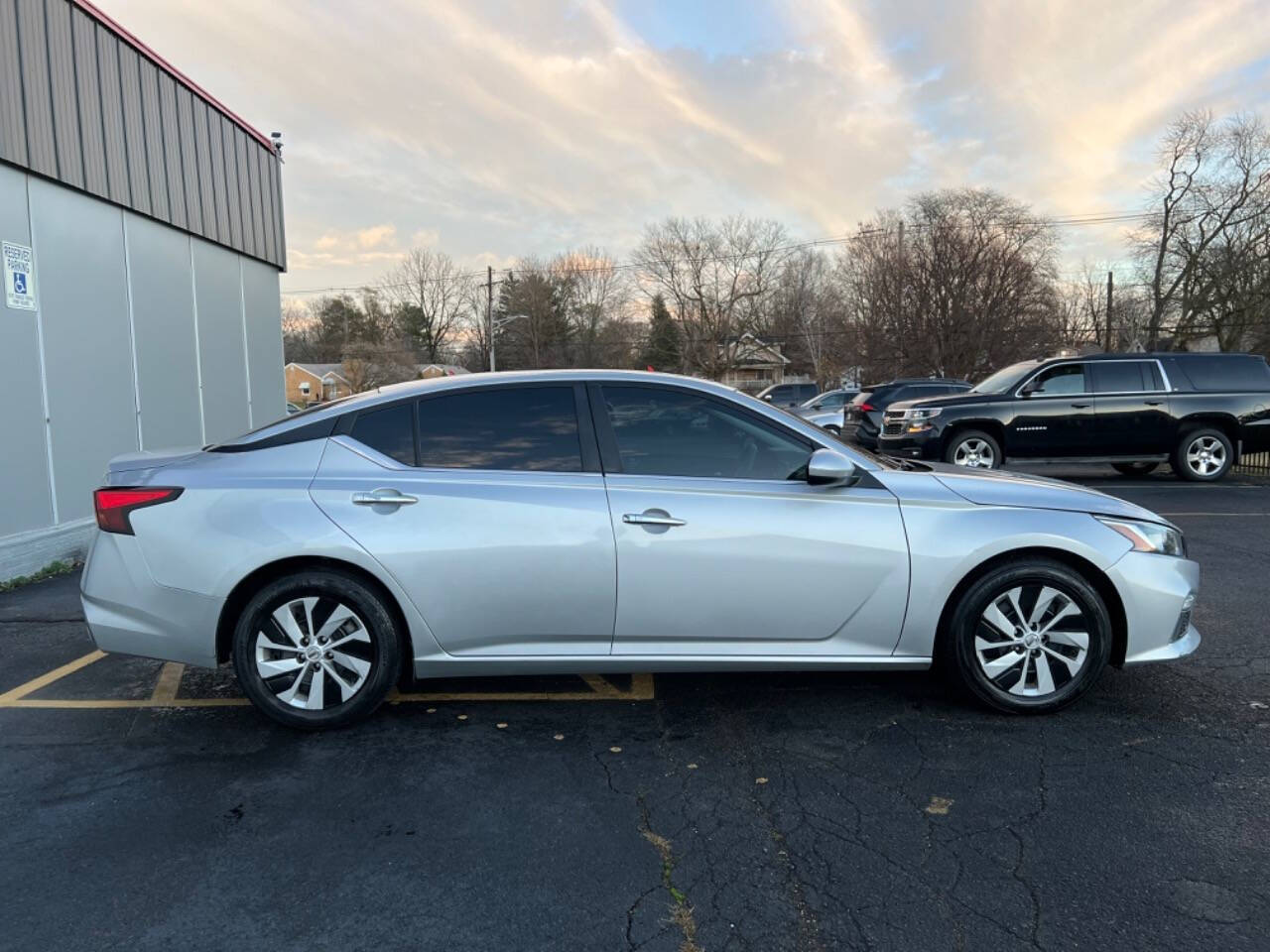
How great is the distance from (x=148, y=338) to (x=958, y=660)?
9392mm

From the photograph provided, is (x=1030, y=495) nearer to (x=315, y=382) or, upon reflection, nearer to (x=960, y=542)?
(x=960, y=542)

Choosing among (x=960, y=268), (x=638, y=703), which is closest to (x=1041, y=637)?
(x=638, y=703)

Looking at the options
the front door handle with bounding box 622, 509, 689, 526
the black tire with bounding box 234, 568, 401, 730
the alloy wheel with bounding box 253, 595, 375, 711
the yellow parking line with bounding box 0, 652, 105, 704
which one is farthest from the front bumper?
the yellow parking line with bounding box 0, 652, 105, 704

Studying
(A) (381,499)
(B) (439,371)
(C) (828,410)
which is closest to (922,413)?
(C) (828,410)

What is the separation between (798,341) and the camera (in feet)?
208

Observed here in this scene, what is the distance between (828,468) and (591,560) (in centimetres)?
111

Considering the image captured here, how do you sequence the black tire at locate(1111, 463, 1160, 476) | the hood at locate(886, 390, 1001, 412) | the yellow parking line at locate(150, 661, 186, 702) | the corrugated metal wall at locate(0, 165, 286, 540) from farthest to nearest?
the black tire at locate(1111, 463, 1160, 476) → the hood at locate(886, 390, 1001, 412) → the corrugated metal wall at locate(0, 165, 286, 540) → the yellow parking line at locate(150, 661, 186, 702)

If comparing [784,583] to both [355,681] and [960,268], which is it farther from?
[960,268]

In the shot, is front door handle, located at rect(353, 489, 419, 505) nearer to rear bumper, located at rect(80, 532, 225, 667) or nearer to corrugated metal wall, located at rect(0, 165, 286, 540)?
rear bumper, located at rect(80, 532, 225, 667)

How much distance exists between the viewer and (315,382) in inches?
2844

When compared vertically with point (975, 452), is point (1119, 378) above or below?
above

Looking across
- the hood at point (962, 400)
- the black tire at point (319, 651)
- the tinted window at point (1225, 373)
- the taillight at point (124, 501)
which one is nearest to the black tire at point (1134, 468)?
the tinted window at point (1225, 373)

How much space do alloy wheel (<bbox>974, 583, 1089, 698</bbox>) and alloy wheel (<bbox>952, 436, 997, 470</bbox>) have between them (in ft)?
28.3

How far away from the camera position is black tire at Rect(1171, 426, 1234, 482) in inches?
473
